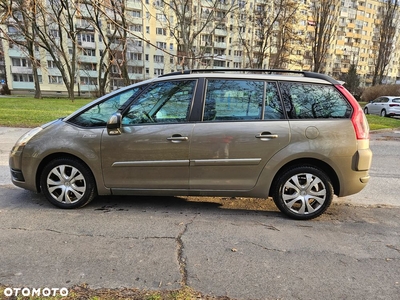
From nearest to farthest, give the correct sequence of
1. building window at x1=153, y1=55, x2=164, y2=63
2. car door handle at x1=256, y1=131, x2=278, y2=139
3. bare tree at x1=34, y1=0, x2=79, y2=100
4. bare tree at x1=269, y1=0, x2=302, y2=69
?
car door handle at x1=256, y1=131, x2=278, y2=139
bare tree at x1=34, y1=0, x2=79, y2=100
bare tree at x1=269, y1=0, x2=302, y2=69
building window at x1=153, y1=55, x2=164, y2=63

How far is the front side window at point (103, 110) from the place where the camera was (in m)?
3.64

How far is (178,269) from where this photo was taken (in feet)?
8.19

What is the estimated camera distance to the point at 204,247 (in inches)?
113

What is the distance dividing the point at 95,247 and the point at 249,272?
1.53 meters

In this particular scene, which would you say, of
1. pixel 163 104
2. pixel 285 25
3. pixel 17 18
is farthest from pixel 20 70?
pixel 163 104

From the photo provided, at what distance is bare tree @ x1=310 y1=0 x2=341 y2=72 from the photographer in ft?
103

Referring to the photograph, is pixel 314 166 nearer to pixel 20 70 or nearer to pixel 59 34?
pixel 59 34

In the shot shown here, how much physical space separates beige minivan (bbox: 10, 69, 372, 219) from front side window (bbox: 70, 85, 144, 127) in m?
0.01

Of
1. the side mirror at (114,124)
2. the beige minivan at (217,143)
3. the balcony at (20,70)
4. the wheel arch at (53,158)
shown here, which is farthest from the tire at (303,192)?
the balcony at (20,70)

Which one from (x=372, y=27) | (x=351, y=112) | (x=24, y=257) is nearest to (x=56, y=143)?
(x=24, y=257)

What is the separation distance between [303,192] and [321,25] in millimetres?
34285

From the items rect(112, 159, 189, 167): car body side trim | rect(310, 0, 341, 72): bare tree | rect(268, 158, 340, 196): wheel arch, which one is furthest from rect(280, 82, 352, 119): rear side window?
rect(310, 0, 341, 72): bare tree

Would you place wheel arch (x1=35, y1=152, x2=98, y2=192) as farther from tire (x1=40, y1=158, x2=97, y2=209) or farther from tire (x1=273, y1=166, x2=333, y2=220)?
tire (x1=273, y1=166, x2=333, y2=220)

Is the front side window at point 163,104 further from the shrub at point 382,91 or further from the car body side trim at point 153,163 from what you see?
the shrub at point 382,91
